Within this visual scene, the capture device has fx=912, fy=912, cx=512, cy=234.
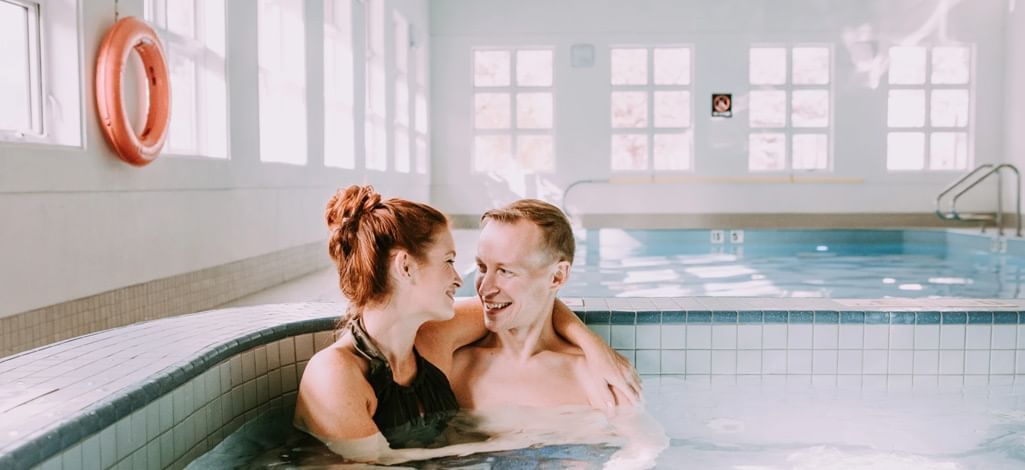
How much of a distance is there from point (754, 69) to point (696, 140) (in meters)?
1.11

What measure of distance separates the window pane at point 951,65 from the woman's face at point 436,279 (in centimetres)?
1056

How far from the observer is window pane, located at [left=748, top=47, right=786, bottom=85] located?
11109mm

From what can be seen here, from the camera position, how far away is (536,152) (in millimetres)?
11445

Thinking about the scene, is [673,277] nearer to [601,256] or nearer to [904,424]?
[601,256]

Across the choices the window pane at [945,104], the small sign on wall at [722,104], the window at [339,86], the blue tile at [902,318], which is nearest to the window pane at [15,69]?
the blue tile at [902,318]

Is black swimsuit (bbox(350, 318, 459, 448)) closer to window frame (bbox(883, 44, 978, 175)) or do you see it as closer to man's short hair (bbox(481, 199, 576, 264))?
man's short hair (bbox(481, 199, 576, 264))

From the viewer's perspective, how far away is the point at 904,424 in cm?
251

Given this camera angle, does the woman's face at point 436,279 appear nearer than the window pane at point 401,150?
Yes

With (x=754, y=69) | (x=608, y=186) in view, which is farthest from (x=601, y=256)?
(x=754, y=69)

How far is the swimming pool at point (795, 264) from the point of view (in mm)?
5855

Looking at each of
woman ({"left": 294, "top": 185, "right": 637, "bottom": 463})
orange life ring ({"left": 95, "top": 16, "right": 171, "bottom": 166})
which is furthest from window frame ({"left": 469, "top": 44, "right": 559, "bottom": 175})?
woman ({"left": 294, "top": 185, "right": 637, "bottom": 463})

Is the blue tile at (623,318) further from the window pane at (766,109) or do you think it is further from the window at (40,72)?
the window pane at (766,109)

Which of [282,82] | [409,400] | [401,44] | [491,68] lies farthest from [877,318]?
[491,68]

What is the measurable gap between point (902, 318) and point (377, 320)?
1.65 meters
